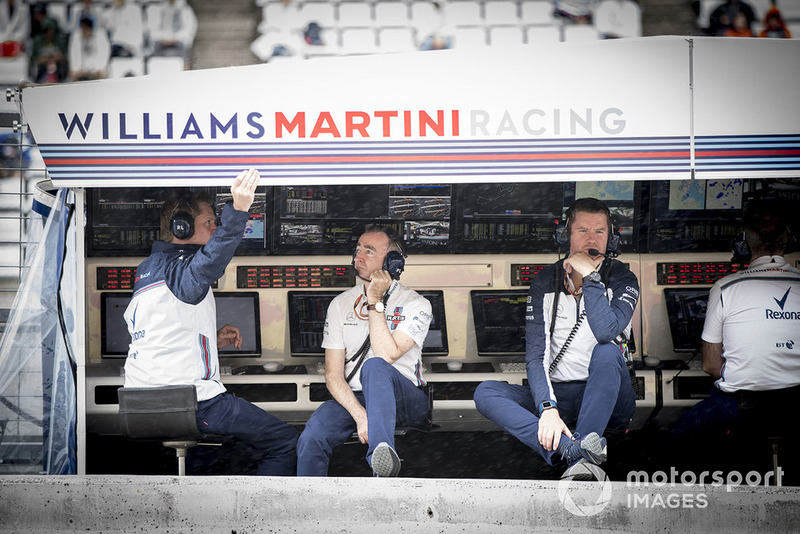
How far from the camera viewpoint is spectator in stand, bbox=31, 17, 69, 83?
26.0ft

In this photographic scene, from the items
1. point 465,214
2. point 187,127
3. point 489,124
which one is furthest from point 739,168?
point 187,127

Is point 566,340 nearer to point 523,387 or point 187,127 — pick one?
point 523,387

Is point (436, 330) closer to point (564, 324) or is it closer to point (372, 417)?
point (564, 324)

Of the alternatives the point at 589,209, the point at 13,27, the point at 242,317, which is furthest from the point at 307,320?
the point at 13,27

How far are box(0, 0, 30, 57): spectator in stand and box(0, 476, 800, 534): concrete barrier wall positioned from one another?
693 cm

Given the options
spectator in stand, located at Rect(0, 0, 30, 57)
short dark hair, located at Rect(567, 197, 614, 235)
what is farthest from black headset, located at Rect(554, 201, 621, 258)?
spectator in stand, located at Rect(0, 0, 30, 57)

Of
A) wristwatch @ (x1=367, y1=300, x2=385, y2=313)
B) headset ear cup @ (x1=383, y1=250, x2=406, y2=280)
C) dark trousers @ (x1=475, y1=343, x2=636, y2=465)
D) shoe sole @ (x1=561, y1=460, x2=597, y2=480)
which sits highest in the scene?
headset ear cup @ (x1=383, y1=250, x2=406, y2=280)

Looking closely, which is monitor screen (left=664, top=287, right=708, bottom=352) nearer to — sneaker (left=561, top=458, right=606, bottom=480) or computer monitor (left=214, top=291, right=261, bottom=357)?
sneaker (left=561, top=458, right=606, bottom=480)

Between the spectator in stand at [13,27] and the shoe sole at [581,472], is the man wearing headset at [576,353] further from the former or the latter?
the spectator in stand at [13,27]

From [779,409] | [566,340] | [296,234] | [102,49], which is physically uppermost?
[102,49]

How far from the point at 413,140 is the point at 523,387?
4.93 feet

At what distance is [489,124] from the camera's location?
288 cm

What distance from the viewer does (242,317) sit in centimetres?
424

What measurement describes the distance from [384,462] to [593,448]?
0.90m
